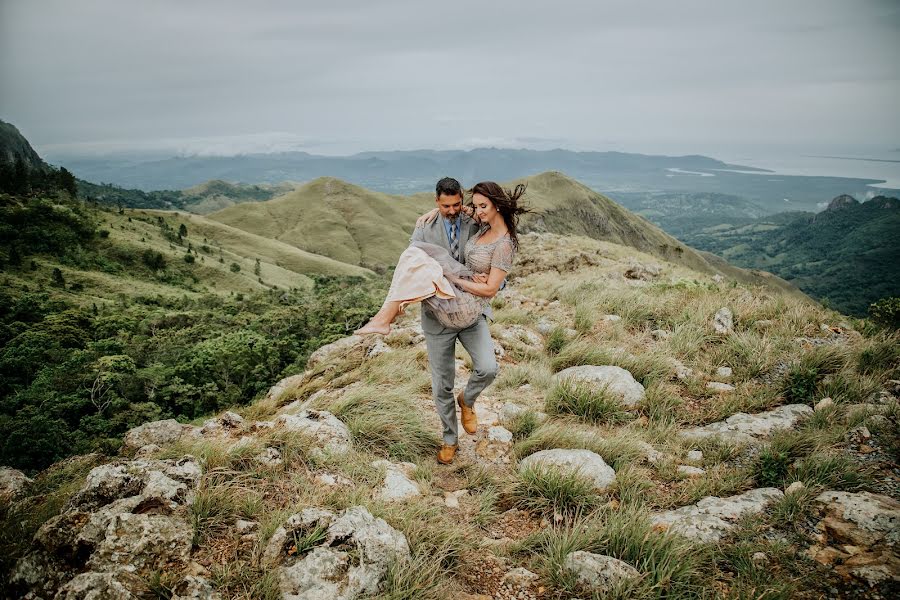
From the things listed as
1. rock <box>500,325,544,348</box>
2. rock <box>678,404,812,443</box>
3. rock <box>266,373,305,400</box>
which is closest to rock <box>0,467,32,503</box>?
rock <box>266,373,305,400</box>

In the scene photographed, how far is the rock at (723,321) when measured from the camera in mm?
6828

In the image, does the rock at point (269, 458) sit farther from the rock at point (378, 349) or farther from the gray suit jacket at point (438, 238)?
the rock at point (378, 349)

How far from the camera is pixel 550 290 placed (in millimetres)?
10820

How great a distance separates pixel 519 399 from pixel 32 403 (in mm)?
26584

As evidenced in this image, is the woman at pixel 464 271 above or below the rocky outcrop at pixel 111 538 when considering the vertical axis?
above

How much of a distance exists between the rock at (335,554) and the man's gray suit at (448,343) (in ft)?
4.94

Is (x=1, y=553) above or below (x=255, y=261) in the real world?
above

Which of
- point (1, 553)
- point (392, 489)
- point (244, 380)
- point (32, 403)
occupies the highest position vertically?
point (1, 553)

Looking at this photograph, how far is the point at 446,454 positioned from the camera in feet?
14.4

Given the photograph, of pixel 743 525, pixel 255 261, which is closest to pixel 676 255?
pixel 255 261

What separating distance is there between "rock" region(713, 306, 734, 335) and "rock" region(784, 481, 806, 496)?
155 inches

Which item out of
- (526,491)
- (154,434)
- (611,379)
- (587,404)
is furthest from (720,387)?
(154,434)

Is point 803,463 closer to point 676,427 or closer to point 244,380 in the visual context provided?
point 676,427

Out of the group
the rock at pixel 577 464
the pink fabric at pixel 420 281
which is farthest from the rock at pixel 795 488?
the pink fabric at pixel 420 281
